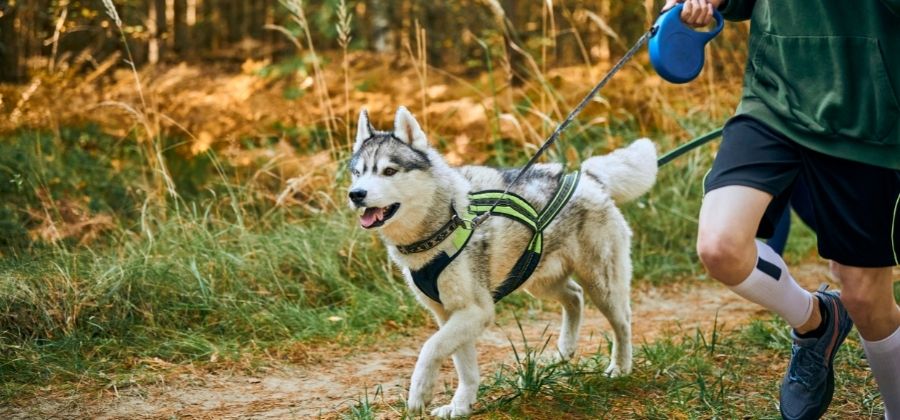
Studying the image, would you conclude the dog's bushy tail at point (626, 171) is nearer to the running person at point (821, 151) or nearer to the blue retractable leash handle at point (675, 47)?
the blue retractable leash handle at point (675, 47)

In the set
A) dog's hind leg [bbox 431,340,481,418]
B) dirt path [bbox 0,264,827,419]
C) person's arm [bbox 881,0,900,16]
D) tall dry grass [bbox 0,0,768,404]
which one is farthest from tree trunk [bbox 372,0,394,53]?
person's arm [bbox 881,0,900,16]

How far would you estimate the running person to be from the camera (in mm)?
2711

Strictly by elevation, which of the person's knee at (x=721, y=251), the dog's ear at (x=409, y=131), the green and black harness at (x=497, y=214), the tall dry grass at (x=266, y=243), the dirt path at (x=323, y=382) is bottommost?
the dirt path at (x=323, y=382)

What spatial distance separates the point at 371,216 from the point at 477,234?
0.49 meters

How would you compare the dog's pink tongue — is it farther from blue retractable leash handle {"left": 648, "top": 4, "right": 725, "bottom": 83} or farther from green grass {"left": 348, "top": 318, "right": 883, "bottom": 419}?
blue retractable leash handle {"left": 648, "top": 4, "right": 725, "bottom": 83}

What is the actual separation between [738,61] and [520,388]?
5641 millimetres

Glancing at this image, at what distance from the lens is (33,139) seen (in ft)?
22.3

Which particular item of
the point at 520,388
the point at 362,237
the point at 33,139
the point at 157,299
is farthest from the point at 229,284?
the point at 33,139

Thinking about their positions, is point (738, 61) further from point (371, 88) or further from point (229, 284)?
point (229, 284)

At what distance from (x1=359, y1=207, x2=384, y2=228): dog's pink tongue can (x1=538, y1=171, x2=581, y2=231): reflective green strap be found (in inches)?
30.2

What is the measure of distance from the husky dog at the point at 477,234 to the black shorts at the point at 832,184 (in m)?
1.16

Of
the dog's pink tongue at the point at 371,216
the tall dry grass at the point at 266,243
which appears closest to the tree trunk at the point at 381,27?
the tall dry grass at the point at 266,243

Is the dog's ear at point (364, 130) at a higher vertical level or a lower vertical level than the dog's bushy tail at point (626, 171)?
higher

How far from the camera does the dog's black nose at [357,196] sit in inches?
135
